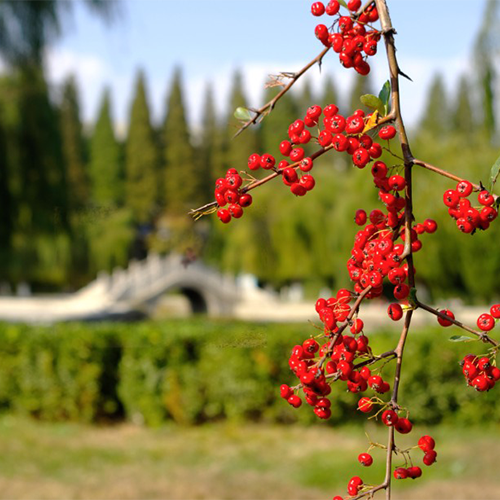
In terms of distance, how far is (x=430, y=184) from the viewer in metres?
12.3

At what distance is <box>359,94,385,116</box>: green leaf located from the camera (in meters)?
0.74

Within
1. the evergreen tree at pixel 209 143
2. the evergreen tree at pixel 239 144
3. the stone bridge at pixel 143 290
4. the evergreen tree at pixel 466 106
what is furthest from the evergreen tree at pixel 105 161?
the stone bridge at pixel 143 290

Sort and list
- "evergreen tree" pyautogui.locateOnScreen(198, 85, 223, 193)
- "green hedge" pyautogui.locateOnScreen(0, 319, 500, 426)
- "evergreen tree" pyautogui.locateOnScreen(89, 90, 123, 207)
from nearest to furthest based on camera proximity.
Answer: "green hedge" pyautogui.locateOnScreen(0, 319, 500, 426)
"evergreen tree" pyautogui.locateOnScreen(89, 90, 123, 207)
"evergreen tree" pyautogui.locateOnScreen(198, 85, 223, 193)

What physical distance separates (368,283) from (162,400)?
893 cm

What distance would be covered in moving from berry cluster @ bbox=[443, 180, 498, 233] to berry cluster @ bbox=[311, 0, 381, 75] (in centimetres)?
16

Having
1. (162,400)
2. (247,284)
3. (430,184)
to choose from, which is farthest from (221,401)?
(247,284)

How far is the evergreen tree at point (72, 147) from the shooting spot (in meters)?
9.40

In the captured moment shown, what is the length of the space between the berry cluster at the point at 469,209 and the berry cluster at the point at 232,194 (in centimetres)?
21

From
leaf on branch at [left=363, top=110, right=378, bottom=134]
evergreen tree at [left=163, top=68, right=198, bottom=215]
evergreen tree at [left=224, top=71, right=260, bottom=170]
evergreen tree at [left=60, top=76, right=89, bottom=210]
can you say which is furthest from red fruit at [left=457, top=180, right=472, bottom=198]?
evergreen tree at [left=163, top=68, right=198, bottom=215]

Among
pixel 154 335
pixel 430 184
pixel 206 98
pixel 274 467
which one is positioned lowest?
pixel 274 467

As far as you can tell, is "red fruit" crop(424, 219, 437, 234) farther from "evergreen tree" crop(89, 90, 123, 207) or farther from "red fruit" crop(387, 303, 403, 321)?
"evergreen tree" crop(89, 90, 123, 207)

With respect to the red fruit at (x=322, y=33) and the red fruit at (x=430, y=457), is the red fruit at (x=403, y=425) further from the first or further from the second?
the red fruit at (x=322, y=33)

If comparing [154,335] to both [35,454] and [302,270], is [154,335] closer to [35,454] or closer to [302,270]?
[35,454]

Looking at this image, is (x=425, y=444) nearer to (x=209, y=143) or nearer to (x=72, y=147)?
(x=72, y=147)
